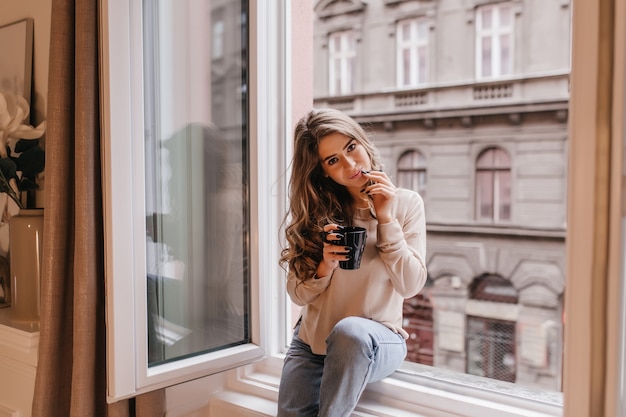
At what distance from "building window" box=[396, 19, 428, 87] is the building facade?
2cm

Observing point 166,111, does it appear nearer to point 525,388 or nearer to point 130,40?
point 130,40

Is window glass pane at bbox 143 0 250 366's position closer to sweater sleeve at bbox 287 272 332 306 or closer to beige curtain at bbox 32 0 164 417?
beige curtain at bbox 32 0 164 417

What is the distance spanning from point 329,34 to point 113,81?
25.0 feet

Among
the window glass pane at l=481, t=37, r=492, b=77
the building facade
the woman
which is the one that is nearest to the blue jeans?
the woman

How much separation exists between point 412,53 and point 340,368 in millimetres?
7722

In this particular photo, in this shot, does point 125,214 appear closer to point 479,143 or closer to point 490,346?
point 479,143

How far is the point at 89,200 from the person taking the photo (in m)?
1.18

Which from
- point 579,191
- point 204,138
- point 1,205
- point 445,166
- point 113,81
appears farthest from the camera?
point 445,166

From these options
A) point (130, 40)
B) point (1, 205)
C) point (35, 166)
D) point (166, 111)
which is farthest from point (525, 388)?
point (1, 205)

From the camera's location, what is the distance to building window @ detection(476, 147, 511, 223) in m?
7.57

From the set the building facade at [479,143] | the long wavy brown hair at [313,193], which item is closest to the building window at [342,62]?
the building facade at [479,143]

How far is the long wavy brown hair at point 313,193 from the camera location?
46.5 inches

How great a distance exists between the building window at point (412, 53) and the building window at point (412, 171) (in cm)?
118

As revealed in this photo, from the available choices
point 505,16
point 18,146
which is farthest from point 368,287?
point 505,16
